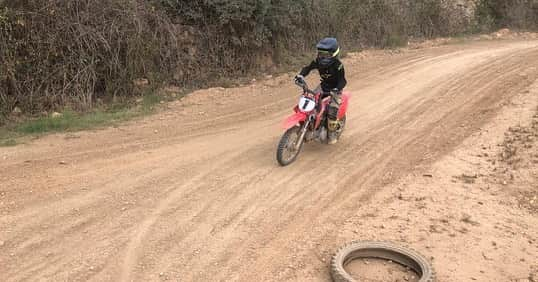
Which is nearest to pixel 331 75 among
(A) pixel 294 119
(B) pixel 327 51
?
(B) pixel 327 51

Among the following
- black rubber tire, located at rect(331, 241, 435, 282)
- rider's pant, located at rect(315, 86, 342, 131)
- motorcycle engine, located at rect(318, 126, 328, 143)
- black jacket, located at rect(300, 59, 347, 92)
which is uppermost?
black jacket, located at rect(300, 59, 347, 92)

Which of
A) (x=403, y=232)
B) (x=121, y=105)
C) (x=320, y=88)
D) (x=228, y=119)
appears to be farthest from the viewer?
(x=121, y=105)

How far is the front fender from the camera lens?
732 centimetres

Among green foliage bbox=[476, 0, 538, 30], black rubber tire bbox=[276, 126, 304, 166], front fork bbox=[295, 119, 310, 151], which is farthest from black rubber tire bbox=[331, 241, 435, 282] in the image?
green foliage bbox=[476, 0, 538, 30]

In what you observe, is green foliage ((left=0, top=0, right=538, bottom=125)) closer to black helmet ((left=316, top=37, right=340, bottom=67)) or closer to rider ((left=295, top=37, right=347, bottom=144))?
rider ((left=295, top=37, right=347, bottom=144))

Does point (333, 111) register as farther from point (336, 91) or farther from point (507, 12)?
point (507, 12)

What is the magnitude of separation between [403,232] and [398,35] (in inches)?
614

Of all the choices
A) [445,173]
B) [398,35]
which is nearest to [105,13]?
[445,173]

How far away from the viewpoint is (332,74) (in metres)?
7.89

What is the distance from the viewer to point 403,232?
5570 millimetres

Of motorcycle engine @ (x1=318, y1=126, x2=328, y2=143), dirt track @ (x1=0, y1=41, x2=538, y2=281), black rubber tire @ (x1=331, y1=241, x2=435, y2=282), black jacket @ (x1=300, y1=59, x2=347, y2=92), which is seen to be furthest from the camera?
motorcycle engine @ (x1=318, y1=126, x2=328, y2=143)

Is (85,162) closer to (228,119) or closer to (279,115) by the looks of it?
(228,119)

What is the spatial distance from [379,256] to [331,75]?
3522 mm

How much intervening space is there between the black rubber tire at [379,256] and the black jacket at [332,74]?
327 centimetres
